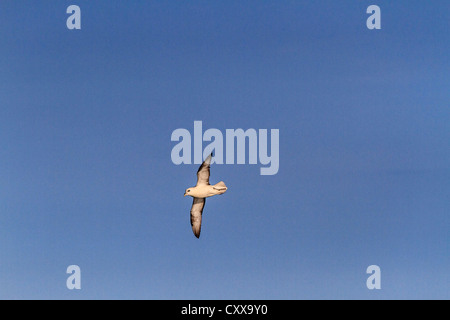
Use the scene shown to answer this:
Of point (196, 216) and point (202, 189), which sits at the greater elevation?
point (202, 189)

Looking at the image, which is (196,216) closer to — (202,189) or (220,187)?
(202,189)

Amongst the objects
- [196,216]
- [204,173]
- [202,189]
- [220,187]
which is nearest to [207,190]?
[202,189]

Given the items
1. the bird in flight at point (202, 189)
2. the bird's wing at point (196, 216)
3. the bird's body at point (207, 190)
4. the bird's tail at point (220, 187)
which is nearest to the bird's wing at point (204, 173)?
the bird in flight at point (202, 189)

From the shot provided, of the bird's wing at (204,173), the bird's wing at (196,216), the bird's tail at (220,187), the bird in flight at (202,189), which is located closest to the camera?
the bird's wing at (204,173)

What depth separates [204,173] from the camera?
124 ft

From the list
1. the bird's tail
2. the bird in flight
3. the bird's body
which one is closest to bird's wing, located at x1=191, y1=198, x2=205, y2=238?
the bird in flight

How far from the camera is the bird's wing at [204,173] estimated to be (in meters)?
37.5

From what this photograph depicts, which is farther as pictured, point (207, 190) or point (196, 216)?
point (196, 216)

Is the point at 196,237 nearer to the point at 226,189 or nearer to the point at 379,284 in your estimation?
the point at 226,189

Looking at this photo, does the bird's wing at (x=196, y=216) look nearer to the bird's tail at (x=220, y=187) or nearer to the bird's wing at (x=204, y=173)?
the bird's wing at (x=204, y=173)

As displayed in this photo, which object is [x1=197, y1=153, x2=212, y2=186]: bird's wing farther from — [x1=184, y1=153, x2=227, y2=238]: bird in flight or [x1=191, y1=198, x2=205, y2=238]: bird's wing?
[x1=191, y1=198, x2=205, y2=238]: bird's wing
